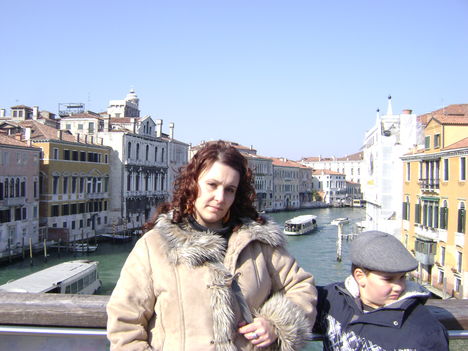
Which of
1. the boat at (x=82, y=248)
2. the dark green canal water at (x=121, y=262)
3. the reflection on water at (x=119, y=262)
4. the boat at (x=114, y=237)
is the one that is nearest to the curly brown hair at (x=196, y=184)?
the dark green canal water at (x=121, y=262)

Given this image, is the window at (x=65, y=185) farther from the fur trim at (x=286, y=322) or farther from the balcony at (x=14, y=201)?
the fur trim at (x=286, y=322)

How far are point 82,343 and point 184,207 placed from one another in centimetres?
54

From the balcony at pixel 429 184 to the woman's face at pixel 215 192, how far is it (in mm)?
11585

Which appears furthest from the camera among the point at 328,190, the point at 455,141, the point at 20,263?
the point at 328,190

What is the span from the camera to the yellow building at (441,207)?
10.7 m

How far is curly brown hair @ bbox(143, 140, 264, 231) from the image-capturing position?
51.7 inches

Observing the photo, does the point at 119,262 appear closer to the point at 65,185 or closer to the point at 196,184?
the point at 65,185

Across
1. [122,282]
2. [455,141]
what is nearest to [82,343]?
[122,282]

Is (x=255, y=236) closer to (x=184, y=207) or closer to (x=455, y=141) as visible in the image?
(x=184, y=207)

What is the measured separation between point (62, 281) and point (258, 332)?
392 inches

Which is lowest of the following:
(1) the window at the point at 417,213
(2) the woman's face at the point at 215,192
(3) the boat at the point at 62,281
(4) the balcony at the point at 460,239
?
(3) the boat at the point at 62,281

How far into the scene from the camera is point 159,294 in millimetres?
1184

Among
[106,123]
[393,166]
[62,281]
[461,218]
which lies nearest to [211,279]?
[62,281]

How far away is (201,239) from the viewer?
4.00 ft
